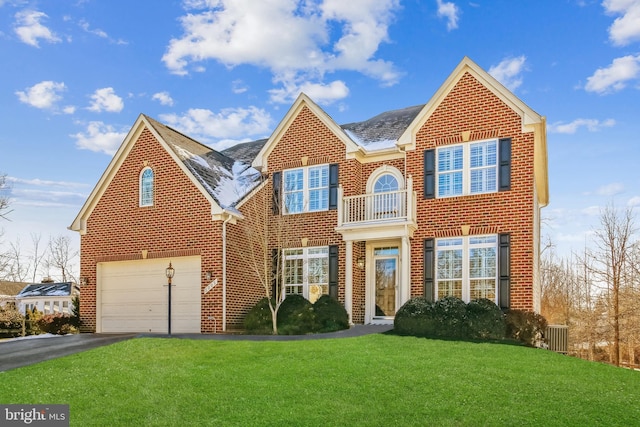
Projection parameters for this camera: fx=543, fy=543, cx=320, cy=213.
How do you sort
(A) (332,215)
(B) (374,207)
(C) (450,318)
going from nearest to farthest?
1. (C) (450,318)
2. (B) (374,207)
3. (A) (332,215)

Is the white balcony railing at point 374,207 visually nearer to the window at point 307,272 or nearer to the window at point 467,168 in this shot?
the window at point 467,168

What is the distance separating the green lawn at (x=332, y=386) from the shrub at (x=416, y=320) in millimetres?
A: 1798

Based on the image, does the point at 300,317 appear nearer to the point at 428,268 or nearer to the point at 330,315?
the point at 330,315

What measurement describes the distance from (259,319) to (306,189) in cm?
510

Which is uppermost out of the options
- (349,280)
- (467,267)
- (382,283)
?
(467,267)

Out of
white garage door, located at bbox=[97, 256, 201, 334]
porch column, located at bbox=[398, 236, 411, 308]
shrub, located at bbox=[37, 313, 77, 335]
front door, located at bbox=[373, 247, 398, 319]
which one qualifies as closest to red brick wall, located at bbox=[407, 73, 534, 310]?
porch column, located at bbox=[398, 236, 411, 308]

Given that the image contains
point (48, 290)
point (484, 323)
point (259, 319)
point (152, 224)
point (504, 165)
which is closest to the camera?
point (484, 323)

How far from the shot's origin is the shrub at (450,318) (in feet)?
48.6

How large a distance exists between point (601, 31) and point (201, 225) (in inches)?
569

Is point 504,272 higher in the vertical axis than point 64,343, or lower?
higher

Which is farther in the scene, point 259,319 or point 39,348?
point 259,319

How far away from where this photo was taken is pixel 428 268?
57.0 feet

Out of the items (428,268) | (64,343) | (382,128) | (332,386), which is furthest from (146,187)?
(332,386)

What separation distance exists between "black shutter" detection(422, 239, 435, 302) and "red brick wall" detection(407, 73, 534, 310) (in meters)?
0.17
